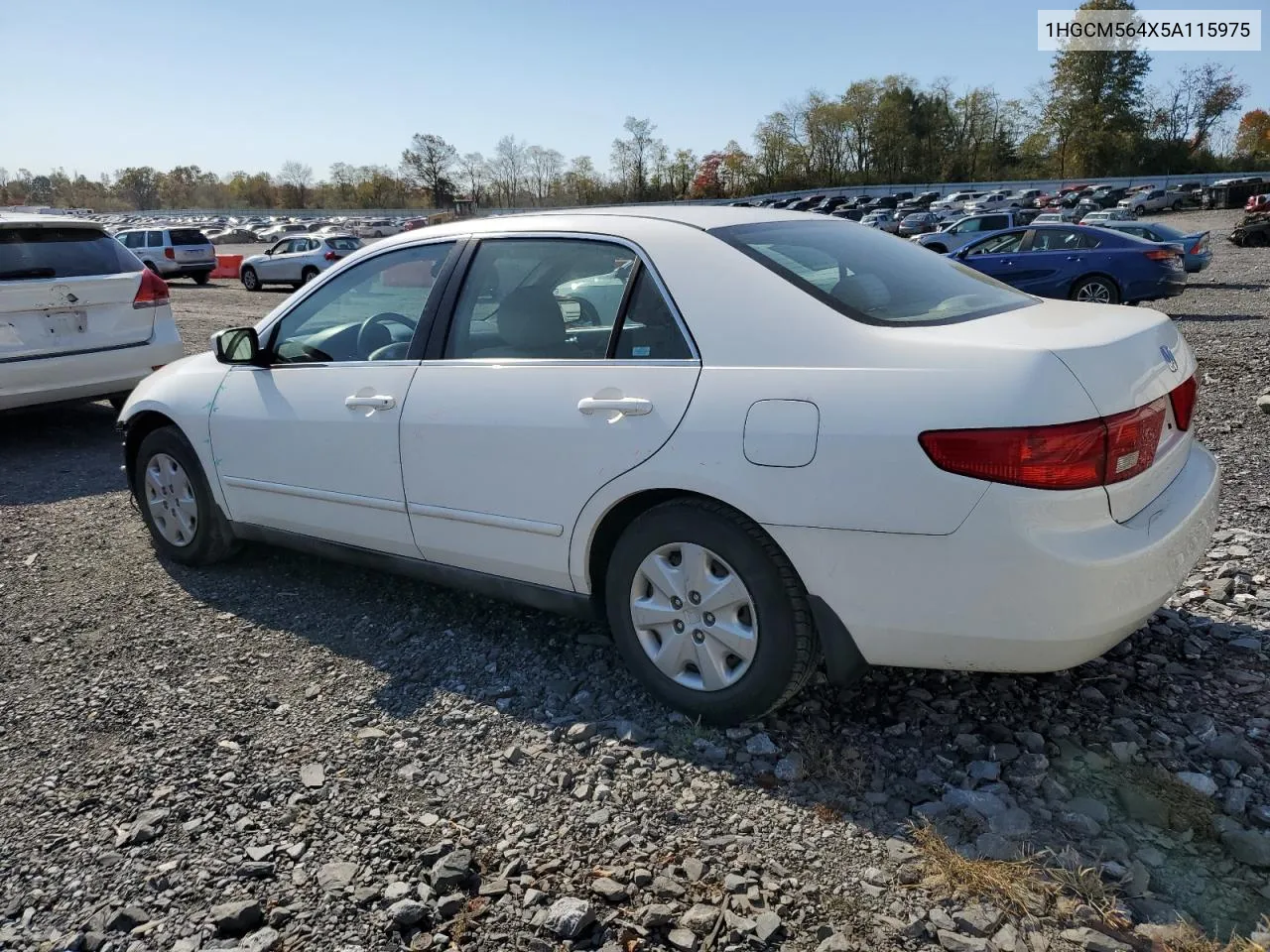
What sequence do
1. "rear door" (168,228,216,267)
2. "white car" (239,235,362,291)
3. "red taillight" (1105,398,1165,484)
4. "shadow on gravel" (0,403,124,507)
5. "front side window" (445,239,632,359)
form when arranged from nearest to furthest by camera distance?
"red taillight" (1105,398,1165,484) → "front side window" (445,239,632,359) → "shadow on gravel" (0,403,124,507) → "white car" (239,235,362,291) → "rear door" (168,228,216,267)

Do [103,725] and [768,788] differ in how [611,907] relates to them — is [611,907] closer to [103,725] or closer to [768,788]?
[768,788]

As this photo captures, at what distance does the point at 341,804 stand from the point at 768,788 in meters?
1.26

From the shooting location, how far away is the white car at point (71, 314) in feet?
22.8

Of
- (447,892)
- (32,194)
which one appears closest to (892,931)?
(447,892)

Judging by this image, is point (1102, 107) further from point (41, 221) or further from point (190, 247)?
point (41, 221)

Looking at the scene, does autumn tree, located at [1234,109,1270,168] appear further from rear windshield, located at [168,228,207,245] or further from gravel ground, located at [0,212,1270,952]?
gravel ground, located at [0,212,1270,952]

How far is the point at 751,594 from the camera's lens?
2.83m

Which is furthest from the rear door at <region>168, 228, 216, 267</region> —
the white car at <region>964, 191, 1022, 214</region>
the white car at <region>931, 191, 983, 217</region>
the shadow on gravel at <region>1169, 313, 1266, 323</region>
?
the white car at <region>964, 191, 1022, 214</region>

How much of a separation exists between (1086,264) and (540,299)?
14463 millimetres

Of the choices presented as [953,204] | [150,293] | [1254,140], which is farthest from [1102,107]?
[150,293]

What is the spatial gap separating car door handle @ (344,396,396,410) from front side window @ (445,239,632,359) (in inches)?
11.5

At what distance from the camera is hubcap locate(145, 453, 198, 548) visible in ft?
15.2

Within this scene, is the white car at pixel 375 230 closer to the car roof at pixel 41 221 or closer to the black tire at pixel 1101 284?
the black tire at pixel 1101 284

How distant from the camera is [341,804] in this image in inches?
110
